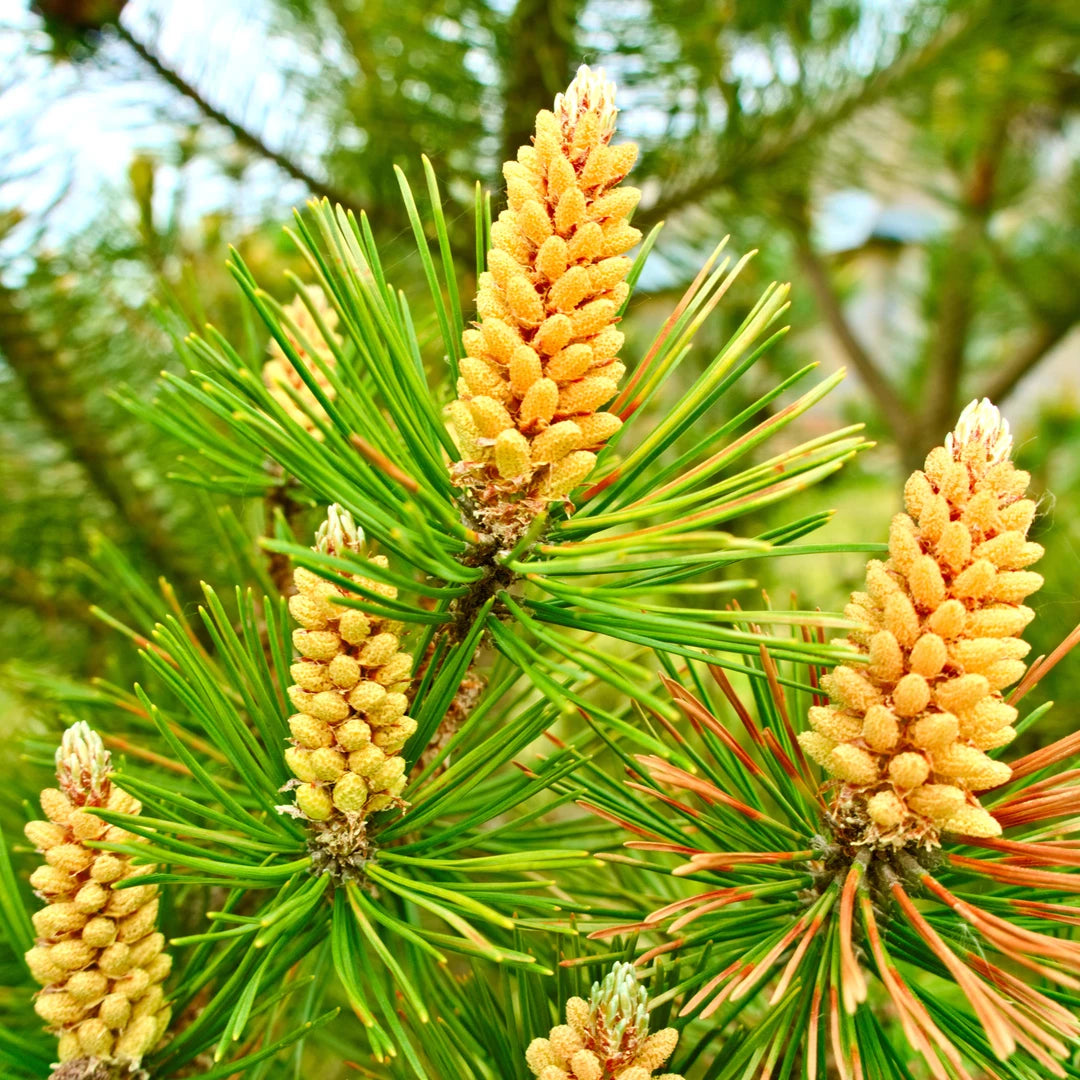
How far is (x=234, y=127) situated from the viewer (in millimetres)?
1013

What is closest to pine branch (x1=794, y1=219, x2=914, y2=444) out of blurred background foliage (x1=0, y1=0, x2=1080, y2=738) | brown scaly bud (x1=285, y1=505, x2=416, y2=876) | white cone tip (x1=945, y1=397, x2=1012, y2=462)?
blurred background foliage (x1=0, y1=0, x2=1080, y2=738)

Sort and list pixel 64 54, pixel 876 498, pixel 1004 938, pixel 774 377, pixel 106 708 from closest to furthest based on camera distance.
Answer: pixel 1004 938 < pixel 106 708 < pixel 64 54 < pixel 774 377 < pixel 876 498

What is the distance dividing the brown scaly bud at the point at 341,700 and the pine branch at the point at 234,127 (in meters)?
0.70

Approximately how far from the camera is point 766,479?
0.34 m

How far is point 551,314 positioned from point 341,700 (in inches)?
7.0

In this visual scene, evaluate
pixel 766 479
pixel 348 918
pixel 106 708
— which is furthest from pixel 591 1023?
Result: pixel 106 708

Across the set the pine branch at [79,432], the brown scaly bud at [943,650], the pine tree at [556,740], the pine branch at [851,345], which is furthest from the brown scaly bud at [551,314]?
the pine branch at [851,345]

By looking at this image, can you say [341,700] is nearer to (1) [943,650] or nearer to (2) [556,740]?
(2) [556,740]

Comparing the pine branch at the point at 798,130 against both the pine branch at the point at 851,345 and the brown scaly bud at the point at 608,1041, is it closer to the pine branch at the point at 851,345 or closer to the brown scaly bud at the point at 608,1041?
the pine branch at the point at 851,345

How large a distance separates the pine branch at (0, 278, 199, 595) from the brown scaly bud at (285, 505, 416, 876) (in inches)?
23.7

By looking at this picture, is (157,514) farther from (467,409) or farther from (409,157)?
(467,409)

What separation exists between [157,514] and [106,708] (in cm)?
43

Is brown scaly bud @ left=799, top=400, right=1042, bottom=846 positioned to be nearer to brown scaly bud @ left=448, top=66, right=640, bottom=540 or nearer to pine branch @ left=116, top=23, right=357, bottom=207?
brown scaly bud @ left=448, top=66, right=640, bottom=540

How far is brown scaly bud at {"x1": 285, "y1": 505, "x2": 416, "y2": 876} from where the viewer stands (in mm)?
373
